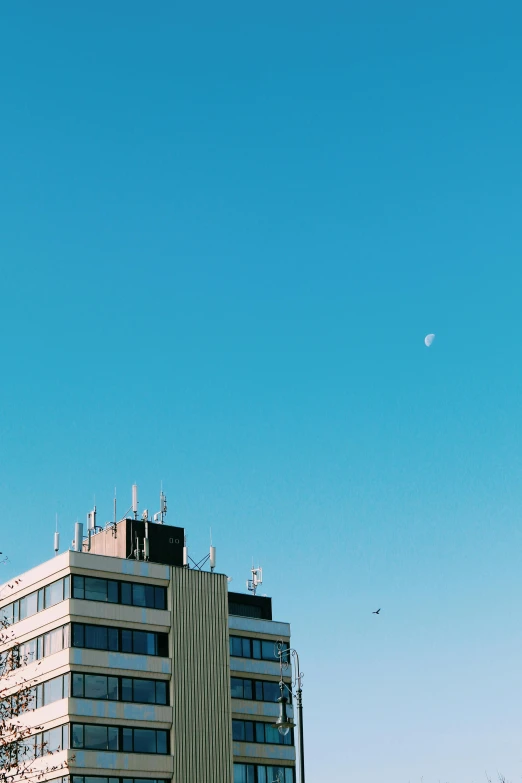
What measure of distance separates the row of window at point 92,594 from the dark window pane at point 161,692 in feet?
17.8

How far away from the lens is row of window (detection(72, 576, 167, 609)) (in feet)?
251

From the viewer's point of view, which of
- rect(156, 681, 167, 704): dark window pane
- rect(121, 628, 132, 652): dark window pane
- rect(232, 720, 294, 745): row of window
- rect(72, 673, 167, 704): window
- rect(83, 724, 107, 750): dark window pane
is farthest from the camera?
rect(232, 720, 294, 745): row of window

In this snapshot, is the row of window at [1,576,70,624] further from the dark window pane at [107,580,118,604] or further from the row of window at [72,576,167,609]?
the dark window pane at [107,580,118,604]

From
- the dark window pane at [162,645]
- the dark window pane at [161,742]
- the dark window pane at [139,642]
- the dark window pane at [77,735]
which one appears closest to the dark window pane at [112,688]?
the dark window pane at [139,642]

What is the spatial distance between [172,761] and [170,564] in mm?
14674

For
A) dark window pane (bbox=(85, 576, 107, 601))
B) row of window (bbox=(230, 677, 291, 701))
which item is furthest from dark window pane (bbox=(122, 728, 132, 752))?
row of window (bbox=(230, 677, 291, 701))

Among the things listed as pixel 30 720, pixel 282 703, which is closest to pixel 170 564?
pixel 30 720

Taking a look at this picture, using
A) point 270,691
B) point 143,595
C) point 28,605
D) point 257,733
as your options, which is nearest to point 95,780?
point 143,595

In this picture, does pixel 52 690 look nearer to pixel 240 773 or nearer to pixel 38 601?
pixel 38 601

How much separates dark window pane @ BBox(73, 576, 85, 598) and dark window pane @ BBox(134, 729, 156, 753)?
33.0 feet

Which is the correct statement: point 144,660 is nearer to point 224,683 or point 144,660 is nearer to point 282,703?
point 224,683

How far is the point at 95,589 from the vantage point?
77125 mm

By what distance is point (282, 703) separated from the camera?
1601 inches

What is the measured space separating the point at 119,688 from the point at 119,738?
330cm
